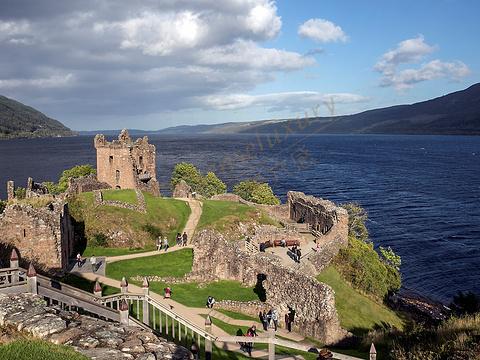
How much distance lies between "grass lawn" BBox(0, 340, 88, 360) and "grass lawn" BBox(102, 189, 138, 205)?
3711cm

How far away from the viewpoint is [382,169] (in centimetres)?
16538

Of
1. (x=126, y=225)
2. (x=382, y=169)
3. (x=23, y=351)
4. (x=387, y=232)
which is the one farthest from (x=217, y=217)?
(x=382, y=169)

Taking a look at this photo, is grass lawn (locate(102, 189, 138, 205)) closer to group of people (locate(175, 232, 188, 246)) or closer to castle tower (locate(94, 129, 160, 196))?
group of people (locate(175, 232, 188, 246))

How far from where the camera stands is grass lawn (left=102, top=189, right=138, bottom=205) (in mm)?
47219

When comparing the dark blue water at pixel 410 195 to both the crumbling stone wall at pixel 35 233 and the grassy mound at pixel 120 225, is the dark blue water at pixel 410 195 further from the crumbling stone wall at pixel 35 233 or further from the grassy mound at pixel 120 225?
the crumbling stone wall at pixel 35 233

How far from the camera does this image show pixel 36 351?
392 inches

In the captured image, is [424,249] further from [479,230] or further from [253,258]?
[253,258]

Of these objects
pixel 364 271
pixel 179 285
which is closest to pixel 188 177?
pixel 364 271

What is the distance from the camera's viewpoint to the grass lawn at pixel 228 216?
46.0 m

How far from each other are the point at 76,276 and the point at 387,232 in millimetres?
61271

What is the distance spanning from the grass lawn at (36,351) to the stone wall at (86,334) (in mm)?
256

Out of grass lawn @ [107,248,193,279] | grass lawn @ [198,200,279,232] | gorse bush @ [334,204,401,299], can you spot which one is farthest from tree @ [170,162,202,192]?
gorse bush @ [334,204,401,299]

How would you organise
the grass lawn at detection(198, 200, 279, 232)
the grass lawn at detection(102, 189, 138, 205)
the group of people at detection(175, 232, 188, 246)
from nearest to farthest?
the group of people at detection(175, 232, 188, 246), the grass lawn at detection(198, 200, 279, 232), the grass lawn at detection(102, 189, 138, 205)

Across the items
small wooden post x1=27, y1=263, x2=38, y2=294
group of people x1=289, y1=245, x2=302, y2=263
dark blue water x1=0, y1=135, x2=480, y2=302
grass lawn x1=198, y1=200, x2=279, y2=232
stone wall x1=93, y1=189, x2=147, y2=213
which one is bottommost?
dark blue water x1=0, y1=135, x2=480, y2=302
